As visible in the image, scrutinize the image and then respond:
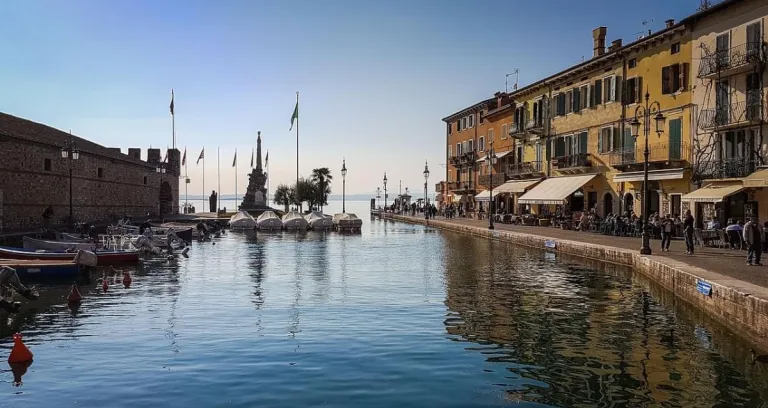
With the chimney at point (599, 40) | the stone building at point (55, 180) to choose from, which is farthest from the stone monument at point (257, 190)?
the chimney at point (599, 40)

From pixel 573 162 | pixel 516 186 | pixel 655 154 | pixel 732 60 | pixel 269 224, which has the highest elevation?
pixel 732 60

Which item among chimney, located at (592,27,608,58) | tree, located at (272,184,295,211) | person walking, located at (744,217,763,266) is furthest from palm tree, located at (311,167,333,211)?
person walking, located at (744,217,763,266)

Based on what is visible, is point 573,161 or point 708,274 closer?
point 708,274

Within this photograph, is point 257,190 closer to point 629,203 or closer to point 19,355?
point 629,203

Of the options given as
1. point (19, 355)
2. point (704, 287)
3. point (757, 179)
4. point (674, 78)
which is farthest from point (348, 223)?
point (19, 355)

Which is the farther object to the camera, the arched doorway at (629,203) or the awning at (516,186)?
the awning at (516,186)

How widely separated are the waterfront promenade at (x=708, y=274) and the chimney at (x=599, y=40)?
16707mm

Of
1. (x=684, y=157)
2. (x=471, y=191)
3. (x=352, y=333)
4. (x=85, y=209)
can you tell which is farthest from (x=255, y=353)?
(x=471, y=191)

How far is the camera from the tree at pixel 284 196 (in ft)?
314

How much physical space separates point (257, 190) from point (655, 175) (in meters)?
54.4

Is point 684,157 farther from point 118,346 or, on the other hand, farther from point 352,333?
point 118,346

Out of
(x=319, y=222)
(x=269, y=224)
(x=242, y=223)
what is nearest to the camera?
(x=242, y=223)

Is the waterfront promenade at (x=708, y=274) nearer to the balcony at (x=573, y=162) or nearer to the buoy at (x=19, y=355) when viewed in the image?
the balcony at (x=573, y=162)

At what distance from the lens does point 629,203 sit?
3794 centimetres
